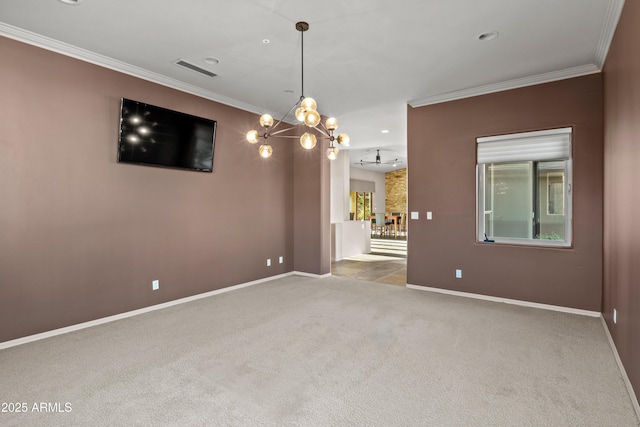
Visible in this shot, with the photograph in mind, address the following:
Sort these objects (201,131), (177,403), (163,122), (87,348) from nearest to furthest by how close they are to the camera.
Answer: (177,403) < (87,348) < (163,122) < (201,131)

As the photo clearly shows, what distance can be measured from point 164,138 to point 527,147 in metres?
4.65

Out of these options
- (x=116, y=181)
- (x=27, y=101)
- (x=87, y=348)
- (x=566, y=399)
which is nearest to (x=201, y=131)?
(x=116, y=181)

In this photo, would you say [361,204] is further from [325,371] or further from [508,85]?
[325,371]

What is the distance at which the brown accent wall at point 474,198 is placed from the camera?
3.85m

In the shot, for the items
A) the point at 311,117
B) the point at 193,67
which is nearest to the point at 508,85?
the point at 311,117

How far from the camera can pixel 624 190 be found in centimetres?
256

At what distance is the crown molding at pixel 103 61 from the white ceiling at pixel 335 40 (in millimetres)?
10

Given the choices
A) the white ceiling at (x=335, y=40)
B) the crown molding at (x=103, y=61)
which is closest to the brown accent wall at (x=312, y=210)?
the white ceiling at (x=335, y=40)

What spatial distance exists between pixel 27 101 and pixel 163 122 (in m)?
1.27

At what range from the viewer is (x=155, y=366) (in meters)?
2.62

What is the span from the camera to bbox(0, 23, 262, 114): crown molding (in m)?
3.06

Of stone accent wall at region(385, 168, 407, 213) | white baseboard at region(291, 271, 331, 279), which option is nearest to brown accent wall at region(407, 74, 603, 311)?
white baseboard at region(291, 271, 331, 279)

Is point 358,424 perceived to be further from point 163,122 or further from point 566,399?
point 163,122

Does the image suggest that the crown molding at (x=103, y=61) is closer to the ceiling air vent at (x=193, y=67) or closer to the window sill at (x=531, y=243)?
the ceiling air vent at (x=193, y=67)
